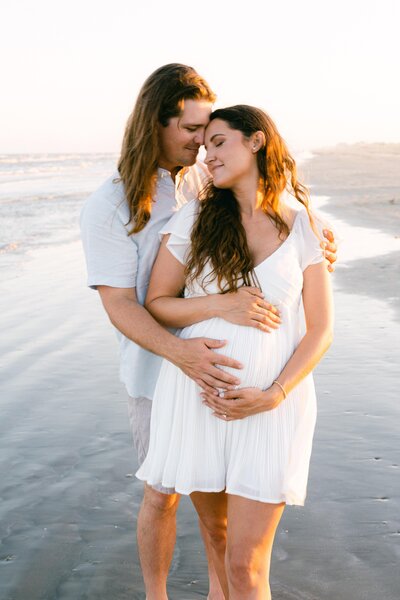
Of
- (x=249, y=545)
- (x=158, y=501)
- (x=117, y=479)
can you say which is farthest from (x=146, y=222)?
(x=117, y=479)

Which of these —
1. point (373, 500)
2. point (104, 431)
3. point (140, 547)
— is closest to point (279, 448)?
point (140, 547)

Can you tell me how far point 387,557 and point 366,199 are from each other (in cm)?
1660

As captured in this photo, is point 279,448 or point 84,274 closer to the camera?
point 279,448

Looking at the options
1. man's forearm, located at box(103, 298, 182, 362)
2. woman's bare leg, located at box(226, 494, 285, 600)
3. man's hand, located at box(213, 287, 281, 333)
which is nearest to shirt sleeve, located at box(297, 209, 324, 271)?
man's hand, located at box(213, 287, 281, 333)

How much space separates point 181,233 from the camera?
302 cm

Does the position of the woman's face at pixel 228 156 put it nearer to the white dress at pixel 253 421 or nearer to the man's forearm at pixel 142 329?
the white dress at pixel 253 421

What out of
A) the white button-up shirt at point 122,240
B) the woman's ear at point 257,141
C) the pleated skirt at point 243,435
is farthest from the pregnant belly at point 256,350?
the woman's ear at point 257,141

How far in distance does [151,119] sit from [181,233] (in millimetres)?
500

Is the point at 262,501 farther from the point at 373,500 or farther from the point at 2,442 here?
the point at 2,442

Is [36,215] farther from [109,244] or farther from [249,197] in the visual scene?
[249,197]

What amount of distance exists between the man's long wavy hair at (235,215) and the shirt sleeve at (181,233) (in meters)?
0.03

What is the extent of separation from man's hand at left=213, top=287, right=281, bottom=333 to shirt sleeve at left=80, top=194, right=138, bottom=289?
16.9 inches

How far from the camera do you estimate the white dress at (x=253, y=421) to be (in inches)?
112

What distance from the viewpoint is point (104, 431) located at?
5.23m
